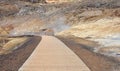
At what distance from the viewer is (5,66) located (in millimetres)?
18141

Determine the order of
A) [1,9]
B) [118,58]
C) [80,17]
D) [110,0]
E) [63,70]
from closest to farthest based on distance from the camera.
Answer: [63,70] < [118,58] < [80,17] < [110,0] < [1,9]

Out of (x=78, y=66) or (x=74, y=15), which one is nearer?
(x=78, y=66)

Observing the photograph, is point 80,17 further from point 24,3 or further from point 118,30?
point 24,3

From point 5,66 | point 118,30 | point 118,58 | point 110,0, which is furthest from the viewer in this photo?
point 110,0

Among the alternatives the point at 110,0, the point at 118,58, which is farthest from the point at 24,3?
the point at 118,58

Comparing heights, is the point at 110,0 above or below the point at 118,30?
below

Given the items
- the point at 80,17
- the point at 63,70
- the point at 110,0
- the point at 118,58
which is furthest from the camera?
the point at 110,0

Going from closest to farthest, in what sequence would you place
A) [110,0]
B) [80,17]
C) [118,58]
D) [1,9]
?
1. [118,58]
2. [80,17]
3. [110,0]
4. [1,9]

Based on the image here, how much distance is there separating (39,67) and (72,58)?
3447mm

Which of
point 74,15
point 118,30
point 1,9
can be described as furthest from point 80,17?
point 1,9

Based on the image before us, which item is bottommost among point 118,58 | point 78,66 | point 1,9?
point 1,9

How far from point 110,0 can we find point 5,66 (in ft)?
239

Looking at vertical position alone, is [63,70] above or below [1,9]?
above

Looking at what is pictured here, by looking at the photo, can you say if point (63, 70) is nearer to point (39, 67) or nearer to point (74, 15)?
point (39, 67)
